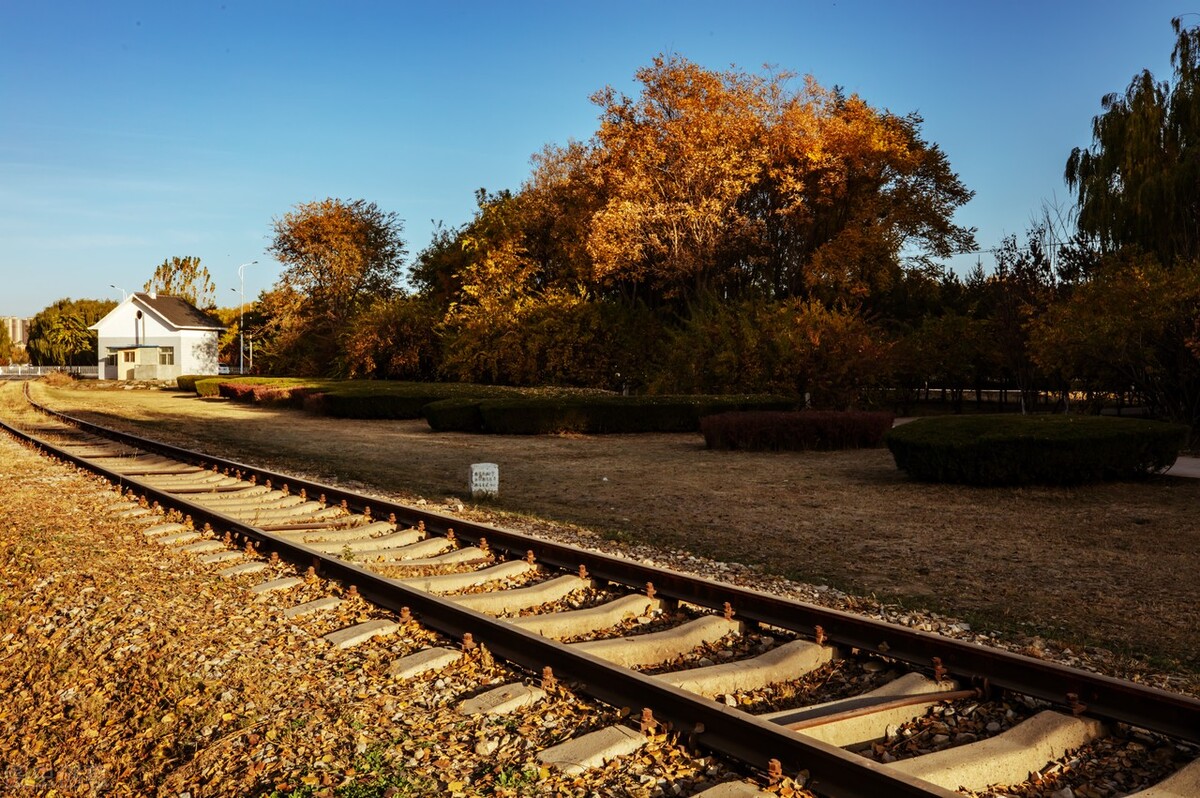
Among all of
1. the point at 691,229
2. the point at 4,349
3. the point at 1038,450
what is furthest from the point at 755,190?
the point at 4,349

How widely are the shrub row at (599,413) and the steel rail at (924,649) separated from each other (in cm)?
1447

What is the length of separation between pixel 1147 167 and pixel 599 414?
51.6 ft

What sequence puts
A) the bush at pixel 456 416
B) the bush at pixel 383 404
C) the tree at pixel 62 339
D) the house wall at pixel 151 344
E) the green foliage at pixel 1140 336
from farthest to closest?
the tree at pixel 62 339, the house wall at pixel 151 344, the bush at pixel 383 404, the bush at pixel 456 416, the green foliage at pixel 1140 336

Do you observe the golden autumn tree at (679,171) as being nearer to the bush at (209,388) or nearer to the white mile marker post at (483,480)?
the white mile marker post at (483,480)

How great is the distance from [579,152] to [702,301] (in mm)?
10981

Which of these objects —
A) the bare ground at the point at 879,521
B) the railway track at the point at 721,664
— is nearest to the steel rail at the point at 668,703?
the railway track at the point at 721,664

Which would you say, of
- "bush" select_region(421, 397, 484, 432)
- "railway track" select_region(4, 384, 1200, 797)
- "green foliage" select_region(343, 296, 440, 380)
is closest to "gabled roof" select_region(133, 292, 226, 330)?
"green foliage" select_region(343, 296, 440, 380)

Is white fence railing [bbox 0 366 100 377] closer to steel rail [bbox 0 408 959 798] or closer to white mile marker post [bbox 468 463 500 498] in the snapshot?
white mile marker post [bbox 468 463 500 498]

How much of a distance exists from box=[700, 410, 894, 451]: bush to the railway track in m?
10.5

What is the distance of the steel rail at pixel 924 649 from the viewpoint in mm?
4039

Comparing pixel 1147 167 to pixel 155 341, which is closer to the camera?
pixel 1147 167

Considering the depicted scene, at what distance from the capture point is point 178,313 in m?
77.4

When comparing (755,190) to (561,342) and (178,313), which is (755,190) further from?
(178,313)

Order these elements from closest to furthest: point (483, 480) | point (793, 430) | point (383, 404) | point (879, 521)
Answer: point (879, 521)
point (483, 480)
point (793, 430)
point (383, 404)
